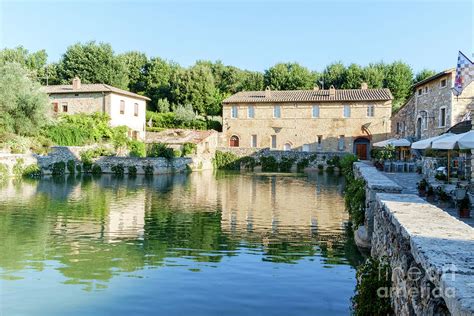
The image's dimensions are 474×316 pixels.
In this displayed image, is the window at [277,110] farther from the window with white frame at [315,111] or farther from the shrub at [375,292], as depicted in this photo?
the shrub at [375,292]

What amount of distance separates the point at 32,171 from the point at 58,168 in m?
1.97

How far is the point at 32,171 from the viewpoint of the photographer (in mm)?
27625

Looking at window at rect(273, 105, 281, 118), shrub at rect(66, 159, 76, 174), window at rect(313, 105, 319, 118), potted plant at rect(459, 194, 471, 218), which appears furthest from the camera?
window at rect(273, 105, 281, 118)

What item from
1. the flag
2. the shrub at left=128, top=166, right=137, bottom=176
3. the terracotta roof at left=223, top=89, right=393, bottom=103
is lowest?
the shrub at left=128, top=166, right=137, bottom=176

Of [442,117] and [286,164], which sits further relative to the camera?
[286,164]

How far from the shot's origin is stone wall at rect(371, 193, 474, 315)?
9.24 ft

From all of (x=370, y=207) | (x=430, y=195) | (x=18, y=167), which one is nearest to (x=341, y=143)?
(x=18, y=167)

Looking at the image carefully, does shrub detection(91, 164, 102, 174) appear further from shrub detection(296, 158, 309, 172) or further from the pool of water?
shrub detection(296, 158, 309, 172)

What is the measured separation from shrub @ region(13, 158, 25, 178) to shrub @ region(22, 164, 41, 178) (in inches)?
10.2

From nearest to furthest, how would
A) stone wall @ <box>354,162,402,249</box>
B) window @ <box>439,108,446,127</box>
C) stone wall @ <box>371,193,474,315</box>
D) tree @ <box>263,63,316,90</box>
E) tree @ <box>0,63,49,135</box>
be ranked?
stone wall @ <box>371,193,474,315</box> → stone wall @ <box>354,162,402,249</box> → window @ <box>439,108,446,127</box> → tree @ <box>0,63,49,135</box> → tree @ <box>263,63,316,90</box>

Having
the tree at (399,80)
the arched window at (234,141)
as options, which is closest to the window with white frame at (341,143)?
the arched window at (234,141)

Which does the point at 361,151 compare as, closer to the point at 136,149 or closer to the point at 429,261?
the point at 136,149

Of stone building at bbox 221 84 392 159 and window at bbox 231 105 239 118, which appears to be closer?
stone building at bbox 221 84 392 159

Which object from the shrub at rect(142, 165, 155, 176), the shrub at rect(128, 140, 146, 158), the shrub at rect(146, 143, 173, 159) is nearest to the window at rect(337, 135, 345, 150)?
the shrub at rect(146, 143, 173, 159)
